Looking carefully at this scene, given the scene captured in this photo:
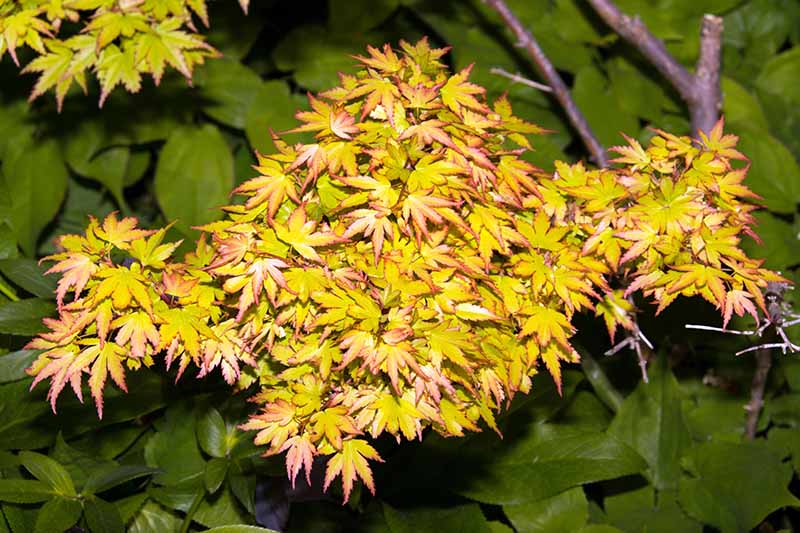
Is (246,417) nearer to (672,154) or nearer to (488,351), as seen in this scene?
(488,351)

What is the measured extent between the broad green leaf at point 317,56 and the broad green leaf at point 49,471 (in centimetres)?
106

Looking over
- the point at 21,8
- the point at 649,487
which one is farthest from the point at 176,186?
the point at 649,487

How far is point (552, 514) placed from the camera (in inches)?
66.7

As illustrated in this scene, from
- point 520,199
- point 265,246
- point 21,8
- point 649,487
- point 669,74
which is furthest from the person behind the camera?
point 669,74

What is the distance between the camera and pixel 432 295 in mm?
1134

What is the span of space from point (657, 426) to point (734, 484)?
0.17 metres

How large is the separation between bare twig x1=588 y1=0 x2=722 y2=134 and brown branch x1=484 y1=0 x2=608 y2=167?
17 centimetres

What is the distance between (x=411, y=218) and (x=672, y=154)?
1.30ft

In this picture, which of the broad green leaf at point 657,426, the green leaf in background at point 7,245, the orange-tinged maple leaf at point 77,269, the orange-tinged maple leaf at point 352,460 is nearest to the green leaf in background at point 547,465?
the broad green leaf at point 657,426

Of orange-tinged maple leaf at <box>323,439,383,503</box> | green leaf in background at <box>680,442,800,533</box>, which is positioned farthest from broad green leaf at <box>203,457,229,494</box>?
green leaf in background at <box>680,442,800,533</box>

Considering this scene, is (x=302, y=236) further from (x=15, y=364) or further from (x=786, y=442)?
(x=786, y=442)

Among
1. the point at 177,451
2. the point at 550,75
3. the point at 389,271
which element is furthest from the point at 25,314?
the point at 550,75

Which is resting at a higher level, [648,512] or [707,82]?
[707,82]

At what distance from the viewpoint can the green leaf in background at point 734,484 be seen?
65.4 inches
